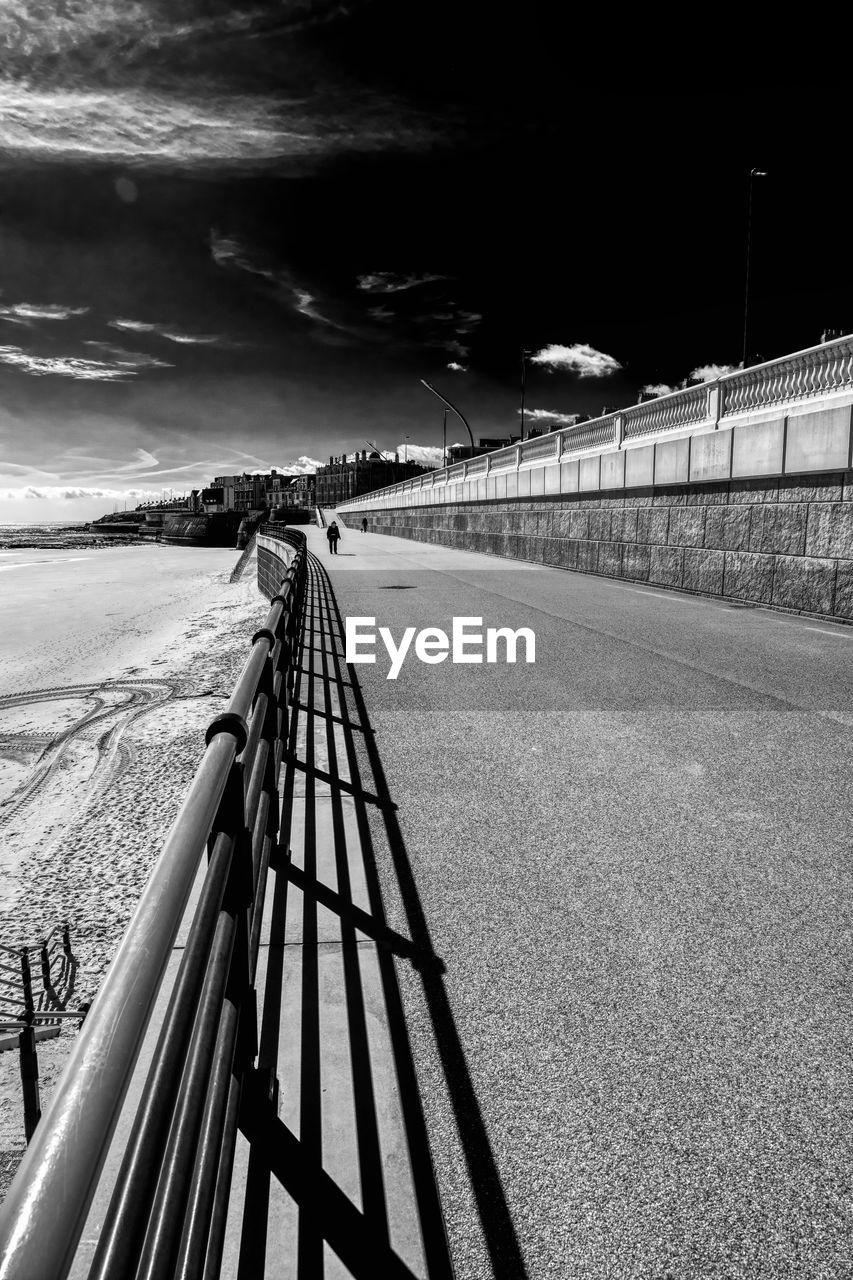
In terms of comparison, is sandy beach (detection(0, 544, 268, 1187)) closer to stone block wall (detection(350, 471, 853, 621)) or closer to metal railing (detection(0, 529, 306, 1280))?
metal railing (detection(0, 529, 306, 1280))

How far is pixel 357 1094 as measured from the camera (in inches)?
100

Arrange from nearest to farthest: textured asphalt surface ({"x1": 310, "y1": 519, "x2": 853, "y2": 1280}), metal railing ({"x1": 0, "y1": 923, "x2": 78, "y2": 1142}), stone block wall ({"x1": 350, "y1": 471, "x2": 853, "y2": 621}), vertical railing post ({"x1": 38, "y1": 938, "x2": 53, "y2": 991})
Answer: textured asphalt surface ({"x1": 310, "y1": 519, "x2": 853, "y2": 1280})
metal railing ({"x1": 0, "y1": 923, "x2": 78, "y2": 1142})
vertical railing post ({"x1": 38, "y1": 938, "x2": 53, "y2": 991})
stone block wall ({"x1": 350, "y1": 471, "x2": 853, "y2": 621})

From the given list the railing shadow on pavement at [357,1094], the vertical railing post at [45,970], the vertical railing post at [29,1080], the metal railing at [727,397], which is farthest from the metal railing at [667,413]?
the vertical railing post at [29,1080]

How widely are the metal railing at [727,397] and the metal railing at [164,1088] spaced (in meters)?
11.6

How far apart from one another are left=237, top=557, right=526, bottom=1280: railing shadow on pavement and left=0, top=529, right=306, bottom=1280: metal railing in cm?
19

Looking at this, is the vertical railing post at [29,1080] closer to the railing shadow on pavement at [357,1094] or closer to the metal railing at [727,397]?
the railing shadow on pavement at [357,1094]

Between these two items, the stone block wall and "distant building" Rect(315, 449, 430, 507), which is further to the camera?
"distant building" Rect(315, 449, 430, 507)

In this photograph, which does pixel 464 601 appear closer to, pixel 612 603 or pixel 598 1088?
pixel 612 603

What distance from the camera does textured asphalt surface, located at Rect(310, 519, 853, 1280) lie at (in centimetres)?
214

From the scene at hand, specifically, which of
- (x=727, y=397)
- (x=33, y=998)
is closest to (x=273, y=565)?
(x=727, y=397)

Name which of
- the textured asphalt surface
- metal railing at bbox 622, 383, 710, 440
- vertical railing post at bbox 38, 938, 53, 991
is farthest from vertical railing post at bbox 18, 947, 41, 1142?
metal railing at bbox 622, 383, 710, 440

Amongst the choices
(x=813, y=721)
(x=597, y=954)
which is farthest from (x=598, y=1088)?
(x=813, y=721)

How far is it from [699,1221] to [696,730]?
4.91 meters

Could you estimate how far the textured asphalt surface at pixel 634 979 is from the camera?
2.14m
